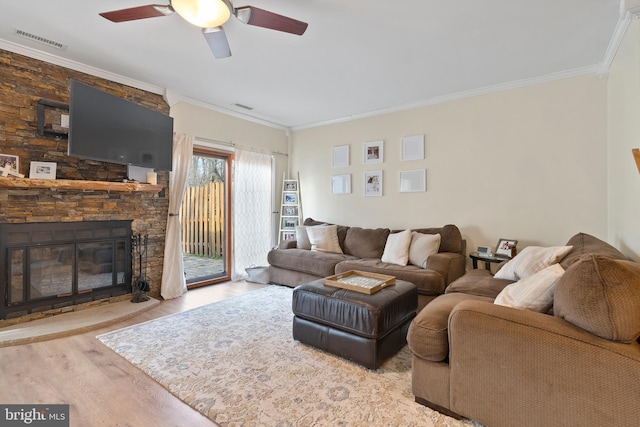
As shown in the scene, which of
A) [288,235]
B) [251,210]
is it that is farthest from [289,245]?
[251,210]

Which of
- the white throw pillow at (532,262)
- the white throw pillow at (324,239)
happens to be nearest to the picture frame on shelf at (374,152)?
the white throw pillow at (324,239)

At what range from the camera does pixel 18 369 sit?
2.13 metres

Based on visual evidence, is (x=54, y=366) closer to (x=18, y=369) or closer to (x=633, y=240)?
(x=18, y=369)

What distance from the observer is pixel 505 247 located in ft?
11.4

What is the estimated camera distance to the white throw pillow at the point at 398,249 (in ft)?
12.2

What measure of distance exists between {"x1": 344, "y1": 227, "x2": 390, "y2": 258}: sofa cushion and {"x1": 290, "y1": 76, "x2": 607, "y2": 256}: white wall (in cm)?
37

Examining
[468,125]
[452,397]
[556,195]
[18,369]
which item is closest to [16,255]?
[18,369]

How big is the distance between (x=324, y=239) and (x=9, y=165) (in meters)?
3.47

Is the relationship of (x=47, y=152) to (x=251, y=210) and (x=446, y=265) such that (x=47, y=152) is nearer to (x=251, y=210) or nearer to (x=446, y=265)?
(x=251, y=210)

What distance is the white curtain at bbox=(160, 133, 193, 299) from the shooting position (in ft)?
12.6

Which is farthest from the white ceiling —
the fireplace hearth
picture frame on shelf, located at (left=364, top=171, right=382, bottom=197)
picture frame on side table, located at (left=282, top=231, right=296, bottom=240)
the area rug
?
the area rug

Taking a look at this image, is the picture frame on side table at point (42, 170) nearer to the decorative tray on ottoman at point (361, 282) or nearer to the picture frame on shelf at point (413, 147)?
the decorative tray on ottoman at point (361, 282)

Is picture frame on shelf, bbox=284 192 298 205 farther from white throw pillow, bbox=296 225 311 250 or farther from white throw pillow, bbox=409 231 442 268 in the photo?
white throw pillow, bbox=409 231 442 268

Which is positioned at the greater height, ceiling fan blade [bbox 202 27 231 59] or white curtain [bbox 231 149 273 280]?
ceiling fan blade [bbox 202 27 231 59]
